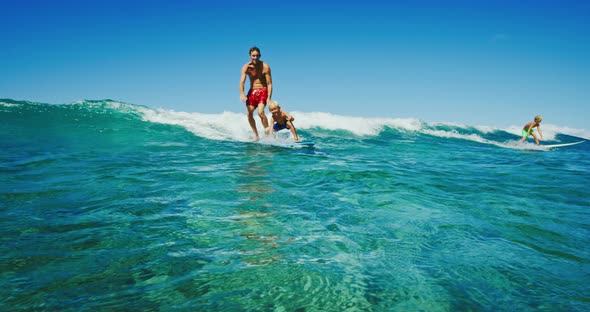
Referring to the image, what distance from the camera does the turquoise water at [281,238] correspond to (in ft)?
6.01

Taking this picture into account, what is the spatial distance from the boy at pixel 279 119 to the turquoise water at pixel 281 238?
11.1 feet

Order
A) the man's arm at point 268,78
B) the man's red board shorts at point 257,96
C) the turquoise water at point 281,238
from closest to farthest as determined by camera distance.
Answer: the turquoise water at point 281,238 < the man's arm at point 268,78 < the man's red board shorts at point 257,96

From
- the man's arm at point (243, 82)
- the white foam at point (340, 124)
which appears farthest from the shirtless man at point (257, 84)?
the white foam at point (340, 124)

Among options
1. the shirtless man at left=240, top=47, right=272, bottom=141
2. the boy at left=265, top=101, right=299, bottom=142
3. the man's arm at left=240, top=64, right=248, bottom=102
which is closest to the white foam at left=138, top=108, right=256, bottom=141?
the boy at left=265, top=101, right=299, bottom=142

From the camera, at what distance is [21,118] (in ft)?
39.0

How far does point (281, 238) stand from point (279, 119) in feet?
23.9

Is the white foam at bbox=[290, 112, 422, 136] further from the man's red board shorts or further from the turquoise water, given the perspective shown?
the turquoise water

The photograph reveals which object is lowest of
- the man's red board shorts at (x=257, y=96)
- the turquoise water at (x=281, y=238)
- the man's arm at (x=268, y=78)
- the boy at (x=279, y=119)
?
the turquoise water at (x=281, y=238)

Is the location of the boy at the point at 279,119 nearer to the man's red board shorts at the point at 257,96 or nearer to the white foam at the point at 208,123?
the man's red board shorts at the point at 257,96

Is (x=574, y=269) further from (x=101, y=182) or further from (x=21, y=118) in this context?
(x=21, y=118)

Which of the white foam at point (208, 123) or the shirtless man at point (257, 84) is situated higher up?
the shirtless man at point (257, 84)

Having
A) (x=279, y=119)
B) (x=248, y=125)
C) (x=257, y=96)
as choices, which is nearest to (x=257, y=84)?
(x=257, y=96)

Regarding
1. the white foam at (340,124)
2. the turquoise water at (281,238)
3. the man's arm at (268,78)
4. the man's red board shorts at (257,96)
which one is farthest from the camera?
the white foam at (340,124)

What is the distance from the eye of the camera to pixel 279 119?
31.9 ft
